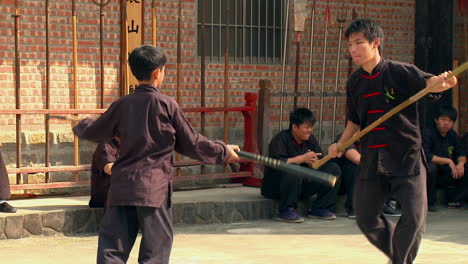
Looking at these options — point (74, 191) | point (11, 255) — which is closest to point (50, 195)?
point (74, 191)

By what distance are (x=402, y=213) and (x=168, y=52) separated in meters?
5.69

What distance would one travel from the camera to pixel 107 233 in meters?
5.72

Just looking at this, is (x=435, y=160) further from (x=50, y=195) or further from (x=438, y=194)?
(x=50, y=195)

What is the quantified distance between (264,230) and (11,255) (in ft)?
8.42

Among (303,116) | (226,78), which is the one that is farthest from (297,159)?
(226,78)

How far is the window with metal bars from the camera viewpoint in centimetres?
1220

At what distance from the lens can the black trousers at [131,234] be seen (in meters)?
5.70

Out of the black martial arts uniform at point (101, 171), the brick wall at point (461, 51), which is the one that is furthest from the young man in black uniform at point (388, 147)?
the brick wall at point (461, 51)

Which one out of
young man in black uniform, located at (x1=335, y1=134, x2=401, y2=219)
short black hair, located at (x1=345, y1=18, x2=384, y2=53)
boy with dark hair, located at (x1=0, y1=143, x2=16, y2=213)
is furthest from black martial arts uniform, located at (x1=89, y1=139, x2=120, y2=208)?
short black hair, located at (x1=345, y1=18, x2=384, y2=53)

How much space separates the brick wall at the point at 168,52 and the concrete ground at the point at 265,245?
6.93 feet

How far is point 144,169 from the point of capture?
571cm

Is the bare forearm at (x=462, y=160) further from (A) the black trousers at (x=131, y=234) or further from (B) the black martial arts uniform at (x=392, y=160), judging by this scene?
(A) the black trousers at (x=131, y=234)

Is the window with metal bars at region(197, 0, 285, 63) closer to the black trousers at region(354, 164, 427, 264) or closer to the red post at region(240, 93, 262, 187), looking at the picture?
the red post at region(240, 93, 262, 187)

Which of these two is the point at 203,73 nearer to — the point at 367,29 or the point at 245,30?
the point at 245,30
